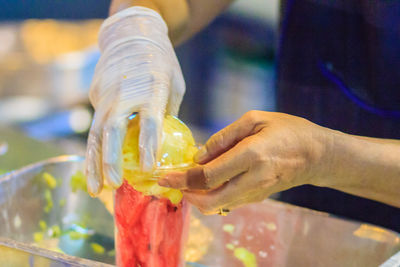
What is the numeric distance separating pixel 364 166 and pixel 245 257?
41 cm

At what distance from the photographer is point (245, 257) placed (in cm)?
112

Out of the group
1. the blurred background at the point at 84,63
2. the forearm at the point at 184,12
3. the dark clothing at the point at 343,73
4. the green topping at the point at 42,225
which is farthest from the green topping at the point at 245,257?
the blurred background at the point at 84,63

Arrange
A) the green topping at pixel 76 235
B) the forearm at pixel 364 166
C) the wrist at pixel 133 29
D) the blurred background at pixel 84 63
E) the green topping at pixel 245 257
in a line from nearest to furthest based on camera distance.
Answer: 1. the forearm at pixel 364 166
2. the wrist at pixel 133 29
3. the green topping at pixel 245 257
4. the green topping at pixel 76 235
5. the blurred background at pixel 84 63

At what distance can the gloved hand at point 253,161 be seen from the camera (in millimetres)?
725

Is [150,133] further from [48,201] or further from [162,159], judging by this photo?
[48,201]

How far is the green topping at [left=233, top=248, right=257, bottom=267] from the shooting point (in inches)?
43.4

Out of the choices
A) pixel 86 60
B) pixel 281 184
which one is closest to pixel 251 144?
pixel 281 184

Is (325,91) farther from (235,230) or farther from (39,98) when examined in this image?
(39,98)

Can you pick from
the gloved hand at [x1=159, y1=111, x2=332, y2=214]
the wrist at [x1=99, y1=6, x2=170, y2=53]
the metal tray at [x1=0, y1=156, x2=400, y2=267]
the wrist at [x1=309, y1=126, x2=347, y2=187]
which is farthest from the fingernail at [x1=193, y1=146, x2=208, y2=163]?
the metal tray at [x1=0, y1=156, x2=400, y2=267]

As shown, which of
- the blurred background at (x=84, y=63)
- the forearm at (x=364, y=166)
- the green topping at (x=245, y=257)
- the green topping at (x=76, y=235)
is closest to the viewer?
the forearm at (x=364, y=166)

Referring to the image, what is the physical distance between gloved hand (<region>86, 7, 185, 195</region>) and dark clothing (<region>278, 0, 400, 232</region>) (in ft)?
1.77

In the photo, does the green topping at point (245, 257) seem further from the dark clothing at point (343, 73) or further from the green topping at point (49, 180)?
the green topping at point (49, 180)

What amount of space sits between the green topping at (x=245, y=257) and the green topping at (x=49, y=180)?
54cm

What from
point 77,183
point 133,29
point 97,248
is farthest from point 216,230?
point 133,29
